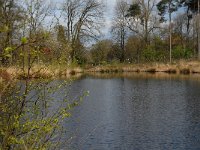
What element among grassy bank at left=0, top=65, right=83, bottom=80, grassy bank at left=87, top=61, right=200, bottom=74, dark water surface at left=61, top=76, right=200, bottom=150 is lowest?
dark water surface at left=61, top=76, right=200, bottom=150

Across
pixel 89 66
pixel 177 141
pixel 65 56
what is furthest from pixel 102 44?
pixel 65 56

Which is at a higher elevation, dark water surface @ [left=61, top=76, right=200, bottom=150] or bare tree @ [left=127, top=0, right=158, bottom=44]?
bare tree @ [left=127, top=0, right=158, bottom=44]

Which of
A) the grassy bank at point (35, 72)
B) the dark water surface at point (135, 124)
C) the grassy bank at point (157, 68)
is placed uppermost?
the grassy bank at point (35, 72)

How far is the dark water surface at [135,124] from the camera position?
30.5 ft

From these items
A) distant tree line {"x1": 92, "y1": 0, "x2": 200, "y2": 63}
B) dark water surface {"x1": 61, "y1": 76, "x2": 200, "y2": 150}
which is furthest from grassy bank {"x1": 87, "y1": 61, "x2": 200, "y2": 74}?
dark water surface {"x1": 61, "y1": 76, "x2": 200, "y2": 150}

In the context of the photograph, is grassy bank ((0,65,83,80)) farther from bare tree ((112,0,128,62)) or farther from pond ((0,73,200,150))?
bare tree ((112,0,128,62))

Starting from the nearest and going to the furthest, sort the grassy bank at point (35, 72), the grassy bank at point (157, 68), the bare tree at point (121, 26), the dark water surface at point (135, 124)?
the grassy bank at point (35, 72) → the dark water surface at point (135, 124) → the grassy bank at point (157, 68) → the bare tree at point (121, 26)

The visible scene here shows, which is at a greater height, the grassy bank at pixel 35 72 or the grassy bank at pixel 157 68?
the grassy bank at pixel 35 72

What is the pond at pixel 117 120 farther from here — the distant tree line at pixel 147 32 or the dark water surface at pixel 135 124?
the distant tree line at pixel 147 32

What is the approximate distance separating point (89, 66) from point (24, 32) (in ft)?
142

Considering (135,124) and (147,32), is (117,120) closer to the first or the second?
(135,124)

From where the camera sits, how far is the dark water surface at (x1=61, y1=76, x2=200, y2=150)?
9305 mm

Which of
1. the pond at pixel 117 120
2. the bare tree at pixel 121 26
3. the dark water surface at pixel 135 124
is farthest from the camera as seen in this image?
the bare tree at pixel 121 26

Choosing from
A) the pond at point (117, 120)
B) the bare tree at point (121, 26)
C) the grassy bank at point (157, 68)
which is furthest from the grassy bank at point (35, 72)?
the bare tree at point (121, 26)
